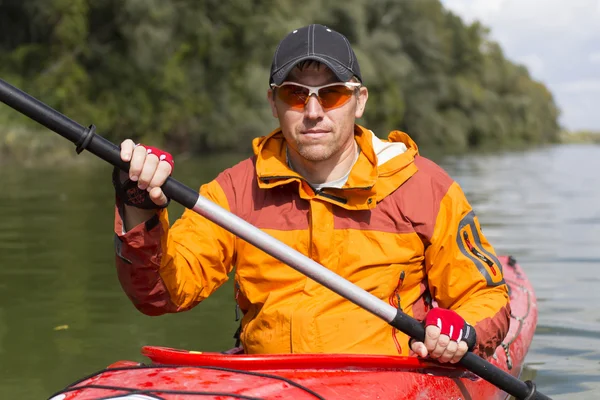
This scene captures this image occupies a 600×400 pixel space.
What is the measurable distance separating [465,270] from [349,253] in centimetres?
45

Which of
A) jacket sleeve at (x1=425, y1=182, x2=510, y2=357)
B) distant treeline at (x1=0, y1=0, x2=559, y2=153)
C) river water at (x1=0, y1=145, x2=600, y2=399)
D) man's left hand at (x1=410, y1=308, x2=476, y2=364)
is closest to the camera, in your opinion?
man's left hand at (x1=410, y1=308, x2=476, y2=364)

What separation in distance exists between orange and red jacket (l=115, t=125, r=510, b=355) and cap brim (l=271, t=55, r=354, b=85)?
30 cm

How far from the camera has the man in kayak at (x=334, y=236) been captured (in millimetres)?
3453

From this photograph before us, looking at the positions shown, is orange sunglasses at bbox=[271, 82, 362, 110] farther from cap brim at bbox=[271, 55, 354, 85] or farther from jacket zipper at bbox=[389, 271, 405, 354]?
jacket zipper at bbox=[389, 271, 405, 354]

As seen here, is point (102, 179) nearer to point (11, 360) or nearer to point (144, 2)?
point (144, 2)

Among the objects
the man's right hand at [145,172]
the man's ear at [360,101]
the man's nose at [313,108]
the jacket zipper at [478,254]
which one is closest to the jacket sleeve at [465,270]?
the jacket zipper at [478,254]

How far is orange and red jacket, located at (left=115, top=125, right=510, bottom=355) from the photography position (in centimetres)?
346

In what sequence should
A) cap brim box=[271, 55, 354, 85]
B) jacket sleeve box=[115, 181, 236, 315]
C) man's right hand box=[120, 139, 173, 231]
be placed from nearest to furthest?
1. man's right hand box=[120, 139, 173, 231]
2. jacket sleeve box=[115, 181, 236, 315]
3. cap brim box=[271, 55, 354, 85]

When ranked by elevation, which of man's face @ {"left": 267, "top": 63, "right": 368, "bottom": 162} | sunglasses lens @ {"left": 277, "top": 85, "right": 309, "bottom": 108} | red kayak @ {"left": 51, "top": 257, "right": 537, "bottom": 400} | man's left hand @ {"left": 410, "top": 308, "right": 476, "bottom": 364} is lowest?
red kayak @ {"left": 51, "top": 257, "right": 537, "bottom": 400}

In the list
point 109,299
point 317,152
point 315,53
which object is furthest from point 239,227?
point 109,299

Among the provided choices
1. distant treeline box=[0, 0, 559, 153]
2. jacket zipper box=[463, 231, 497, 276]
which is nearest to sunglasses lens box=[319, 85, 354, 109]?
jacket zipper box=[463, 231, 497, 276]

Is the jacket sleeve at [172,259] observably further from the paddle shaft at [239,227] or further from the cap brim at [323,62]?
the cap brim at [323,62]

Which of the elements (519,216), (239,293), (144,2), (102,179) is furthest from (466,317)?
(144,2)

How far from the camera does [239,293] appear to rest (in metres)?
3.66
